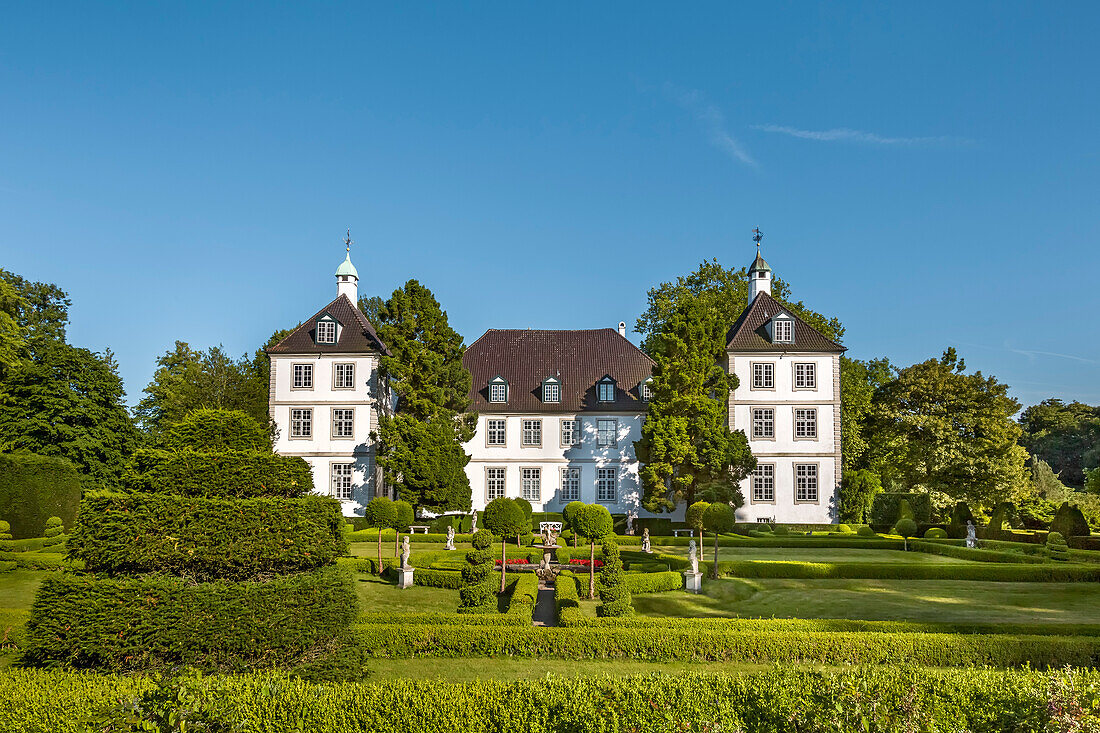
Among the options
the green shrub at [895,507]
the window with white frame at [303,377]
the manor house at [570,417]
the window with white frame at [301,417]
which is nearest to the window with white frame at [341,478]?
the manor house at [570,417]

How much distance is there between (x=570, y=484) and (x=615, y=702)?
1299 inches

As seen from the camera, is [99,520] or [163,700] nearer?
[163,700]

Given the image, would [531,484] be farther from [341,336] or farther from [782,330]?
[782,330]

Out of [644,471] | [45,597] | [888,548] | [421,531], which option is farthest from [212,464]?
[644,471]

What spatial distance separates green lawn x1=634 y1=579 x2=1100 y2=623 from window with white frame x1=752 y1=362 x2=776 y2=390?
1857 cm

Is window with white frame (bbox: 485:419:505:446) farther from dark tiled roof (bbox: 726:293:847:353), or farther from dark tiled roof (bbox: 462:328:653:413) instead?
dark tiled roof (bbox: 726:293:847:353)

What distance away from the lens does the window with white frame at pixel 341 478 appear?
1484 inches

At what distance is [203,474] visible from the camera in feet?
28.5

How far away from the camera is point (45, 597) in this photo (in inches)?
318

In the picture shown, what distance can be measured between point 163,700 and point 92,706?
1259mm

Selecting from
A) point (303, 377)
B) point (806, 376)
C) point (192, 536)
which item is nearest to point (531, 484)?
point (303, 377)

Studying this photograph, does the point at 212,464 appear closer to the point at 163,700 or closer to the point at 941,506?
the point at 163,700

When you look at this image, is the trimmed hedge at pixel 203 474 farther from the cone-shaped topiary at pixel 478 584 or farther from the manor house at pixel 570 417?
the manor house at pixel 570 417

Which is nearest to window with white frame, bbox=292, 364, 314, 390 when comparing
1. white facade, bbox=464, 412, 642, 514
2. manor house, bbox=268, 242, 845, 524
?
manor house, bbox=268, 242, 845, 524
